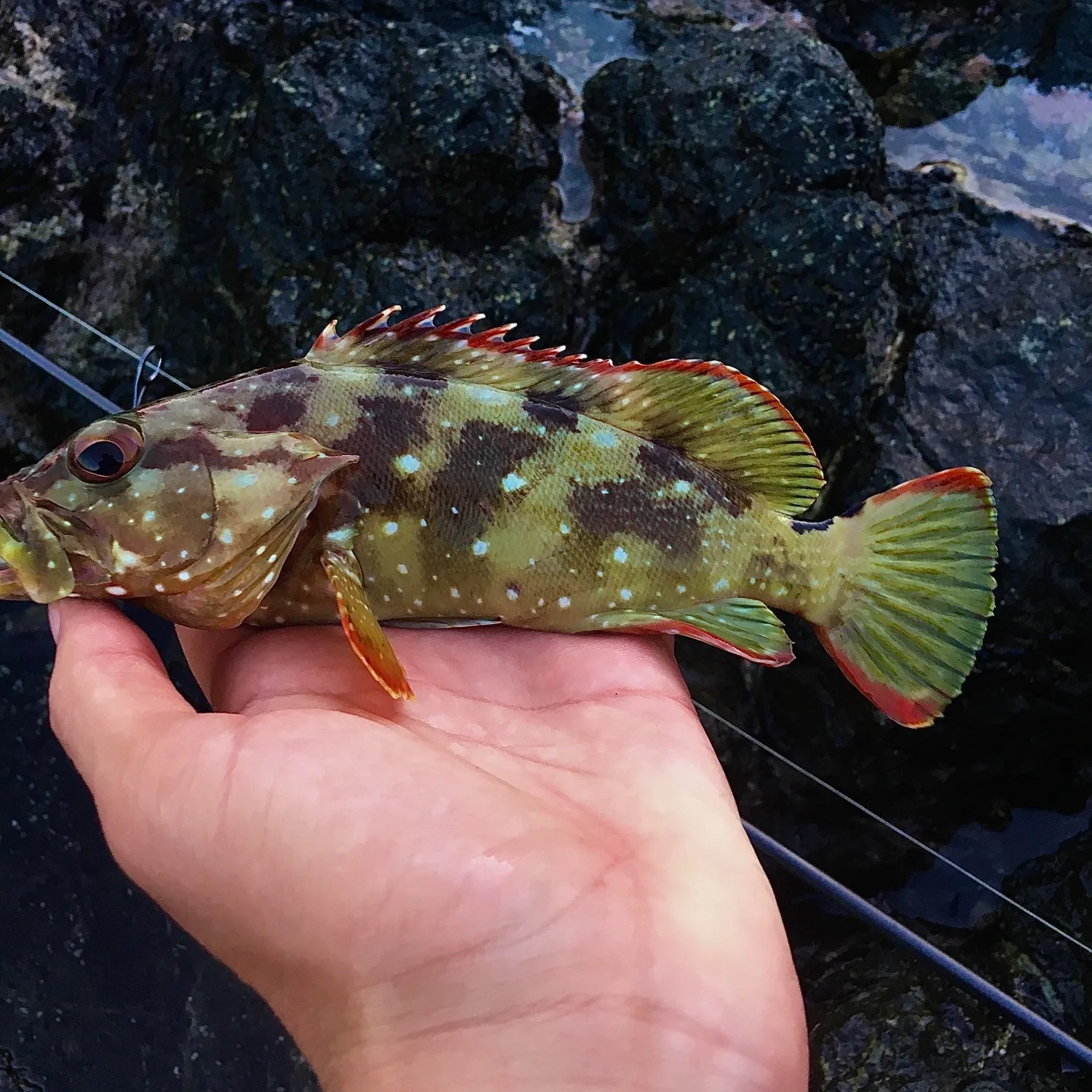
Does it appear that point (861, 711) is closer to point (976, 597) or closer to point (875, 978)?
point (875, 978)

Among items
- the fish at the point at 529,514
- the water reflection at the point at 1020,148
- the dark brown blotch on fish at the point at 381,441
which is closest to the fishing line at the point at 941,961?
the fish at the point at 529,514

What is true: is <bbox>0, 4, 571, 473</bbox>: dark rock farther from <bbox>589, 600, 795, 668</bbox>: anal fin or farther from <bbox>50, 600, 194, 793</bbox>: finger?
<bbox>50, 600, 194, 793</bbox>: finger

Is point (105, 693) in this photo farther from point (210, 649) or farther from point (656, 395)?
point (656, 395)

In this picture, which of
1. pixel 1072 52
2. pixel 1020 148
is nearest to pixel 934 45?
pixel 1072 52

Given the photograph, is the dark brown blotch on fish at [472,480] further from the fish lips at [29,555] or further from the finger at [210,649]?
the fish lips at [29,555]

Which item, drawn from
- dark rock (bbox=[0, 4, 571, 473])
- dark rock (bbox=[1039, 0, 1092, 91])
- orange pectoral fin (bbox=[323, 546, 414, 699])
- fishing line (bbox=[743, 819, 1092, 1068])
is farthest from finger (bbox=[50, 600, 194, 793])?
dark rock (bbox=[1039, 0, 1092, 91])

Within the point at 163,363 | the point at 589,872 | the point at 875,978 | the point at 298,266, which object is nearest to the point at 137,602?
the point at 589,872
